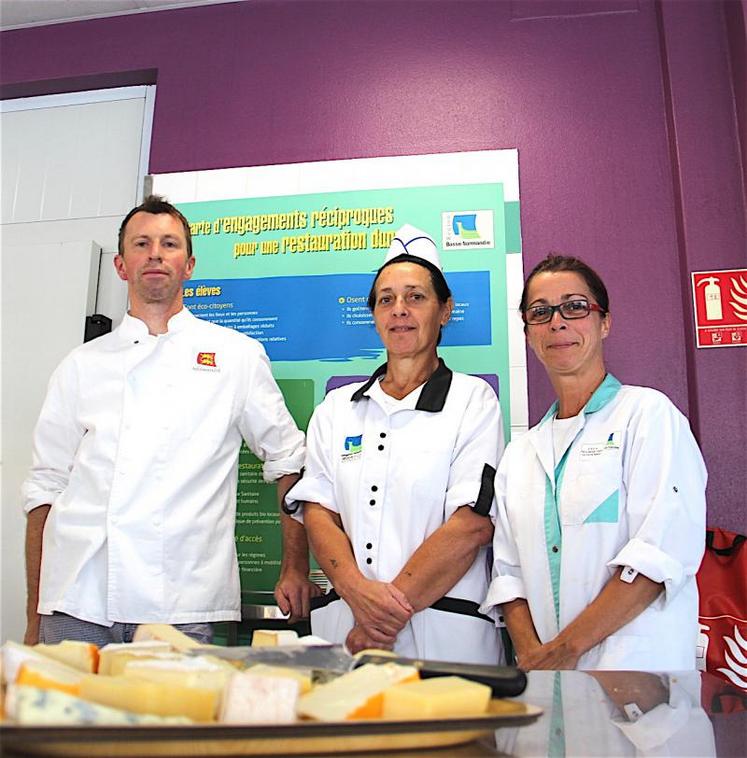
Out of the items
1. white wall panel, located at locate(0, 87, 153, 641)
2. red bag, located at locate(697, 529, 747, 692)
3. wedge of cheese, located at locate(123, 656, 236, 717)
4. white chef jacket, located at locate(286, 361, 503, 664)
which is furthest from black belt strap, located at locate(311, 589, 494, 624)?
white wall panel, located at locate(0, 87, 153, 641)

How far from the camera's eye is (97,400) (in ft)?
6.41

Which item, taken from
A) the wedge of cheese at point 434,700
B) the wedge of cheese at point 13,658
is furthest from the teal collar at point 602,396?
the wedge of cheese at point 13,658

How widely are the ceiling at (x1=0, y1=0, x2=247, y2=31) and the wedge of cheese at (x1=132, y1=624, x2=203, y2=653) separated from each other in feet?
8.18

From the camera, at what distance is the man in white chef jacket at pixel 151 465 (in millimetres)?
1781

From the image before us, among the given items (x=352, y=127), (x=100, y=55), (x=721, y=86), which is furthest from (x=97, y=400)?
(x=721, y=86)

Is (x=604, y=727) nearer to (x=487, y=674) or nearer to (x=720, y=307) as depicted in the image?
(x=487, y=674)

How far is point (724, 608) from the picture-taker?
1.90 m

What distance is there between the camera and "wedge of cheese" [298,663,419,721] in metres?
0.55

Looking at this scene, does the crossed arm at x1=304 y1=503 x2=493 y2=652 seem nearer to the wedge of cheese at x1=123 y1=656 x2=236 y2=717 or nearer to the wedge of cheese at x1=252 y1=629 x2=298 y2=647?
the wedge of cheese at x1=252 y1=629 x2=298 y2=647

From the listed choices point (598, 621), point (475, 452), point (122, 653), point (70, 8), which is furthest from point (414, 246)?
point (70, 8)

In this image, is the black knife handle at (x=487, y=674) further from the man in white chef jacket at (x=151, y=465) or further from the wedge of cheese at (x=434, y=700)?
the man in white chef jacket at (x=151, y=465)

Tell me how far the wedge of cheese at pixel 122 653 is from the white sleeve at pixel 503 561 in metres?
1.00

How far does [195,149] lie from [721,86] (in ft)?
5.64

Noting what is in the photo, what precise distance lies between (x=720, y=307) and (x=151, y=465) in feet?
5.43
